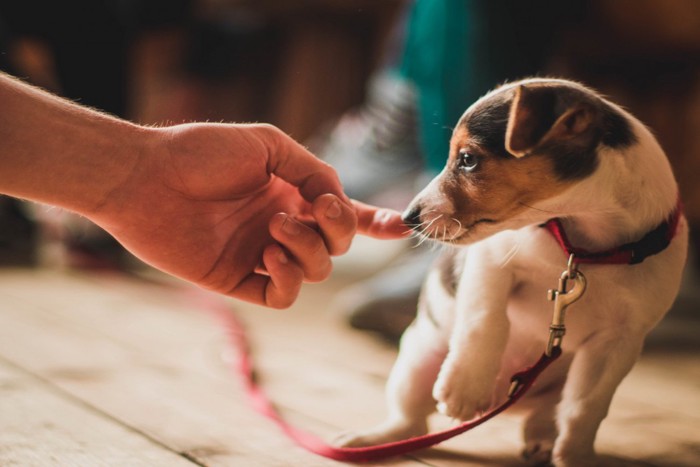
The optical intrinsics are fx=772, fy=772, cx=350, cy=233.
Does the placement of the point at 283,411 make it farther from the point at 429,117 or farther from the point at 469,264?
the point at 429,117

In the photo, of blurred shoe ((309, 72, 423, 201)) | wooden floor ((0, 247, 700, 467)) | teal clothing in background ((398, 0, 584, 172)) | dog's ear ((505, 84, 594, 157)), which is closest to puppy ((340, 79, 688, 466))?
dog's ear ((505, 84, 594, 157))

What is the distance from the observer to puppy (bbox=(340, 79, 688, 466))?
3.84 ft

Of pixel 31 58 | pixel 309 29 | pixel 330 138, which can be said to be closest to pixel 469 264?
pixel 330 138

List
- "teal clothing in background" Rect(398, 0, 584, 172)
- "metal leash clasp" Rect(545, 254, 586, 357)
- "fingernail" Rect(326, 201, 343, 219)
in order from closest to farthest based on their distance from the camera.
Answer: "metal leash clasp" Rect(545, 254, 586, 357) → "fingernail" Rect(326, 201, 343, 219) → "teal clothing in background" Rect(398, 0, 584, 172)

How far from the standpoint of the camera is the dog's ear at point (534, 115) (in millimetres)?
1140

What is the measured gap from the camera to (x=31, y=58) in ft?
12.4

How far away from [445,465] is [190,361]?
779 mm

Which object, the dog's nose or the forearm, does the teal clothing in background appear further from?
the forearm

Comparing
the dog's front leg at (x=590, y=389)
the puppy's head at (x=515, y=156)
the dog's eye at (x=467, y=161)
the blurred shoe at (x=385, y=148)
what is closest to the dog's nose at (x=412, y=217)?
the puppy's head at (x=515, y=156)

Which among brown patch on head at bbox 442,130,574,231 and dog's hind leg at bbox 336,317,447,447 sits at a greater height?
brown patch on head at bbox 442,130,574,231

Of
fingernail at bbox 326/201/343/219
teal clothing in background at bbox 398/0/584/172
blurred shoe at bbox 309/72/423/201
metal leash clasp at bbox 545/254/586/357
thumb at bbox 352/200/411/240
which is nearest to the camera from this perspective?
metal leash clasp at bbox 545/254/586/357

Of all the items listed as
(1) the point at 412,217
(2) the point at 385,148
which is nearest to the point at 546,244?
(1) the point at 412,217

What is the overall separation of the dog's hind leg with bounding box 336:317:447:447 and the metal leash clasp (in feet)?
0.76

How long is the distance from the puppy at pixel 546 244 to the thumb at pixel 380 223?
0.06 meters
